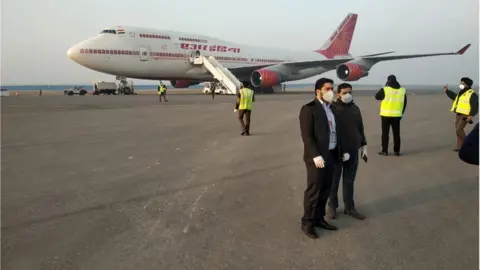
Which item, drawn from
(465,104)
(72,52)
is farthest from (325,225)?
(72,52)

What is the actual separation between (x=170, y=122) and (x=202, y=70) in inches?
795

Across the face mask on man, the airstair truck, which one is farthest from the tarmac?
the airstair truck

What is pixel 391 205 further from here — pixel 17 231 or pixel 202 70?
pixel 202 70

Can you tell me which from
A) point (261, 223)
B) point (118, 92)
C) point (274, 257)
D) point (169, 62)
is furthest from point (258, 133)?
point (118, 92)

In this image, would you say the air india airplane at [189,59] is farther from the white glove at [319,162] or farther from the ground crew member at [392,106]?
the white glove at [319,162]

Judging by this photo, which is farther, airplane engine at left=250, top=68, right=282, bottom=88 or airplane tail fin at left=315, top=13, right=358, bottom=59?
airplane tail fin at left=315, top=13, right=358, bottom=59

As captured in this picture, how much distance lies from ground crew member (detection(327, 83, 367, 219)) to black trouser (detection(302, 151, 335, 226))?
331mm

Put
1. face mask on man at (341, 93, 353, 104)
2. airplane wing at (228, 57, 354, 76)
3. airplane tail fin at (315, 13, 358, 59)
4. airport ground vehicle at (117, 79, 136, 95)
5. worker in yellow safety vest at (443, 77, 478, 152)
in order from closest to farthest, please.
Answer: face mask on man at (341, 93, 353, 104), worker in yellow safety vest at (443, 77, 478, 152), airport ground vehicle at (117, 79, 136, 95), airplane wing at (228, 57, 354, 76), airplane tail fin at (315, 13, 358, 59)

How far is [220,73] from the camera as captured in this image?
30031mm

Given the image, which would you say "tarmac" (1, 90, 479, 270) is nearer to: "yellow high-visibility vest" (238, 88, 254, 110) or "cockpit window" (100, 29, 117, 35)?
"yellow high-visibility vest" (238, 88, 254, 110)

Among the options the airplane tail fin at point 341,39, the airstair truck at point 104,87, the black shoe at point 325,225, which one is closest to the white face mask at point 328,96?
the black shoe at point 325,225

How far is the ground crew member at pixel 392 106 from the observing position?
23.9 ft

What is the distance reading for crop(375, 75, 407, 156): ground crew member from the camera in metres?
7.28

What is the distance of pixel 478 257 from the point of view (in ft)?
10.0
